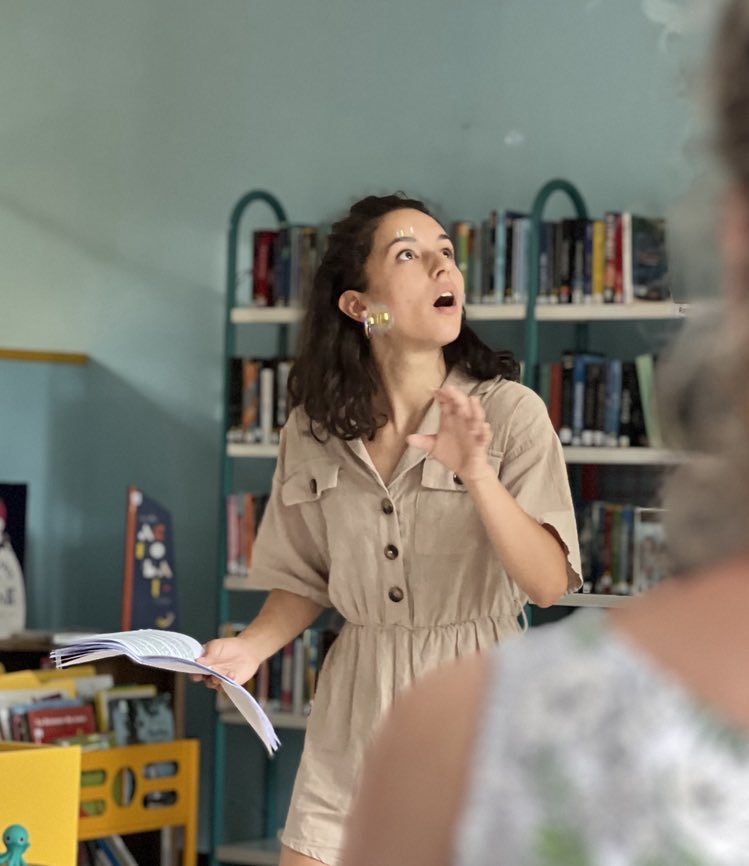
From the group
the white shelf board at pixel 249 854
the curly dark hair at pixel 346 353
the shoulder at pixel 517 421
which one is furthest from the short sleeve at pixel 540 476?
the white shelf board at pixel 249 854

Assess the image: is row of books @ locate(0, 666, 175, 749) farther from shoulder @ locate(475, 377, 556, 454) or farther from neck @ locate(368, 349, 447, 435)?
shoulder @ locate(475, 377, 556, 454)

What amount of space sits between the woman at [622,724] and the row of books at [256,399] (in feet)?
11.1

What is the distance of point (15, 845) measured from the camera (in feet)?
7.35

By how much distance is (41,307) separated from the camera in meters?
4.50

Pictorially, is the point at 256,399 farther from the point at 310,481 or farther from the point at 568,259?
the point at 310,481

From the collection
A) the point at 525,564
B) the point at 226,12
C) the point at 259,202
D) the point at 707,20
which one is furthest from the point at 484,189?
the point at 707,20

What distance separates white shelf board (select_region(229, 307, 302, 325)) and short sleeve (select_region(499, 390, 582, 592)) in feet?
6.13

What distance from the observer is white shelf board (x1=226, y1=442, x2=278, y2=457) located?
390 centimetres

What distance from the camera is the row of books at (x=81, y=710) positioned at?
3416mm

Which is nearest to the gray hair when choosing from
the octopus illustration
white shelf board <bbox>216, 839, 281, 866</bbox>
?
the octopus illustration

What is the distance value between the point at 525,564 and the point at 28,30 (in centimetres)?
314

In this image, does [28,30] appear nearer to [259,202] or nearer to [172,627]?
[259,202]

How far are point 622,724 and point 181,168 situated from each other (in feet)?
13.3

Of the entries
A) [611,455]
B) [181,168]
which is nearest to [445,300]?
[611,455]
